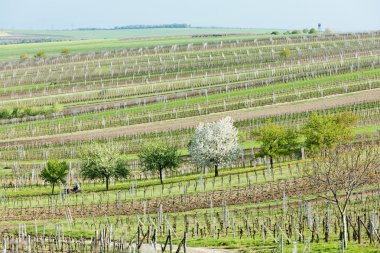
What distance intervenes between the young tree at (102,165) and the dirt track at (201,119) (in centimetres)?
2691

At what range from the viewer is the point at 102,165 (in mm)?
88312

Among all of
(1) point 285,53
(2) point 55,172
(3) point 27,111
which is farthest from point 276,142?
(1) point 285,53

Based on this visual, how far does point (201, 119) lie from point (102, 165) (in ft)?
123

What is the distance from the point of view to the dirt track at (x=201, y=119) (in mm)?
118250

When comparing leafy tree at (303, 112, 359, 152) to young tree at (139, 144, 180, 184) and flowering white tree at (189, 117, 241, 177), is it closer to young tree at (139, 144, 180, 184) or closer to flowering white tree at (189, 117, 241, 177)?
flowering white tree at (189, 117, 241, 177)

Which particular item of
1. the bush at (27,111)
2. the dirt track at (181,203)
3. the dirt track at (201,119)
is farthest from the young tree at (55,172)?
the bush at (27,111)

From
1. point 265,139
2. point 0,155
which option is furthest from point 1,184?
point 265,139

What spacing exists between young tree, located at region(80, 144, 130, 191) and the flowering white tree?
7833 millimetres

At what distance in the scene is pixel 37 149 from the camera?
113438mm

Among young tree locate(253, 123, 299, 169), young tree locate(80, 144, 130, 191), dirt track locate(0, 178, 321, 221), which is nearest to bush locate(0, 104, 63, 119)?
young tree locate(80, 144, 130, 191)

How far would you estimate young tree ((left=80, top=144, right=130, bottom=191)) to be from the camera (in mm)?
88500

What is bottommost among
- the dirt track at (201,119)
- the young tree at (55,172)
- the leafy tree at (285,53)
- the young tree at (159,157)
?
the young tree at (55,172)

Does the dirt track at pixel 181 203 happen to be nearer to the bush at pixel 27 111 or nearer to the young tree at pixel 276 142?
the young tree at pixel 276 142

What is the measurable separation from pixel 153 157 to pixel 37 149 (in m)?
29.2
